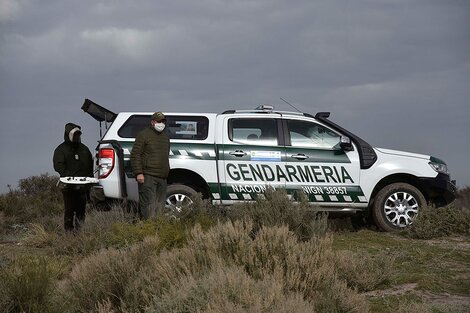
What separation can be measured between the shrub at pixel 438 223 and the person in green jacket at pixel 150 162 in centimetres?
391

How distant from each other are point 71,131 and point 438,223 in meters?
5.91

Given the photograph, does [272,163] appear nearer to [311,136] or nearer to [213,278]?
[311,136]

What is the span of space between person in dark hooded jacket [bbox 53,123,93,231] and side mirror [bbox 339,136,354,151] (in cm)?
406

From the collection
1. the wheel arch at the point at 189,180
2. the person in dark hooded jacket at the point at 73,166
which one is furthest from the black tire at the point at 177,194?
the person in dark hooded jacket at the point at 73,166

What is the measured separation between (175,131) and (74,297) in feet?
19.0

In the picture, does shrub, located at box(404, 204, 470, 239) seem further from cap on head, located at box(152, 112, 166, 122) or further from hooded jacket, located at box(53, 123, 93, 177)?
hooded jacket, located at box(53, 123, 93, 177)

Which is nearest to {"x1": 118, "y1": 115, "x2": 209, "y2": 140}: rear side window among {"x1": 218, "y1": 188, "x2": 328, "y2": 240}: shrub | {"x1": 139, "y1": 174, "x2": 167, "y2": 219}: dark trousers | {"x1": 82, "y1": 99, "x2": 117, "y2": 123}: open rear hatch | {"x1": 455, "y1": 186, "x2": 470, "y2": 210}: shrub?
{"x1": 82, "y1": 99, "x2": 117, "y2": 123}: open rear hatch

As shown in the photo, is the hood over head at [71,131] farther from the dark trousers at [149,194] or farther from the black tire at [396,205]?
the black tire at [396,205]

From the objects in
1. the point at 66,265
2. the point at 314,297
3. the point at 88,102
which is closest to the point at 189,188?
the point at 88,102

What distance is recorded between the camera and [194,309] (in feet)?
15.4

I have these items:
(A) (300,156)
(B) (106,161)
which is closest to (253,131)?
(A) (300,156)

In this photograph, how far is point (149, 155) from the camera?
10.8 m

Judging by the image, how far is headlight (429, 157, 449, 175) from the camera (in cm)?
1198

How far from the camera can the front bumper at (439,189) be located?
11867 millimetres
